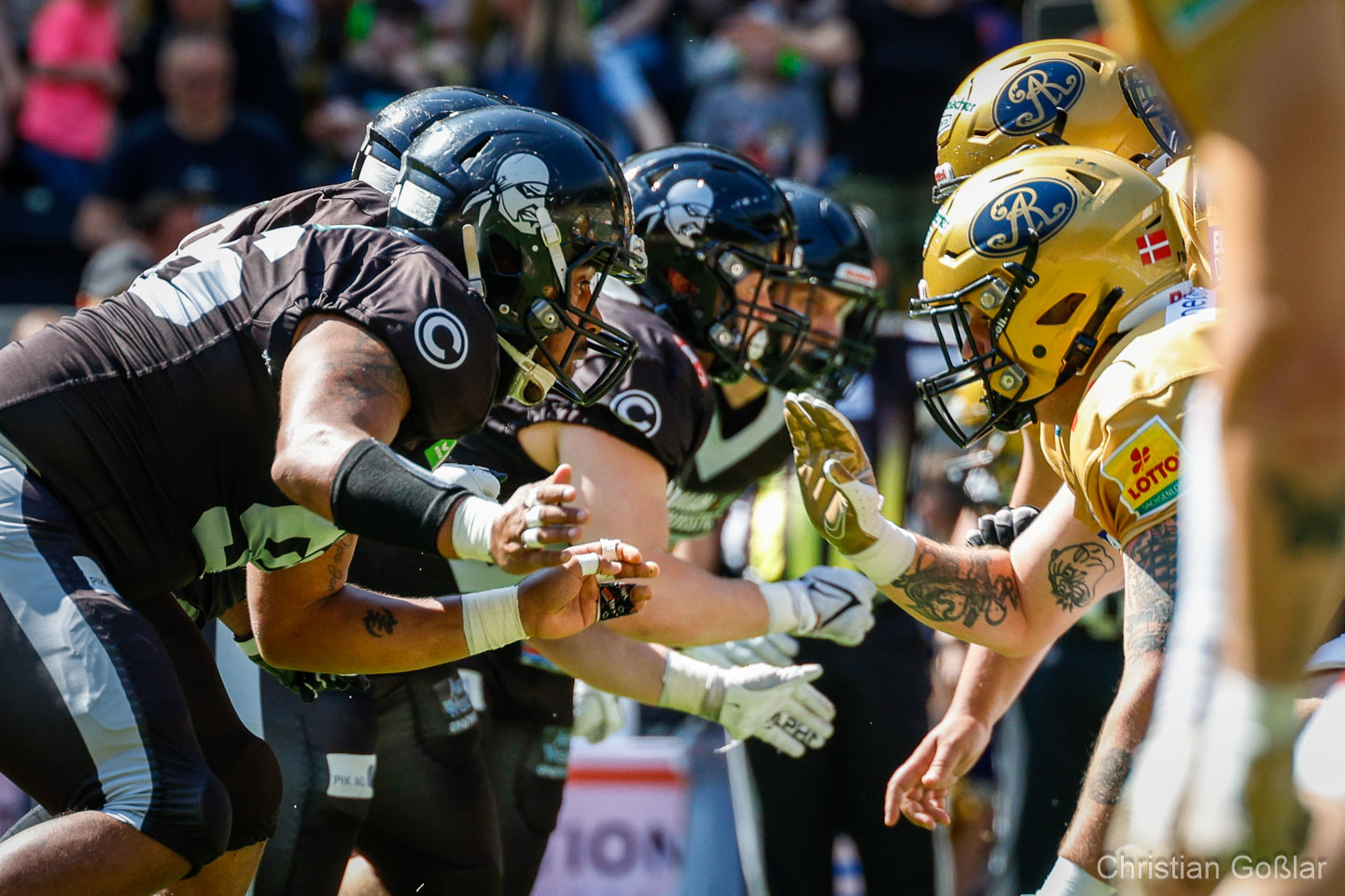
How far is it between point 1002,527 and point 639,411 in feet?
3.29

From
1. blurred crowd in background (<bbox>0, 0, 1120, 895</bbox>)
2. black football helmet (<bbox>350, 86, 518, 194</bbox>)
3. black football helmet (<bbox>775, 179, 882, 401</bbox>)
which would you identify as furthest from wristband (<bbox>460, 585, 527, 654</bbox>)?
blurred crowd in background (<bbox>0, 0, 1120, 895</bbox>)

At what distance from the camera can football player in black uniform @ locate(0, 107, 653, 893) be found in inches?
112

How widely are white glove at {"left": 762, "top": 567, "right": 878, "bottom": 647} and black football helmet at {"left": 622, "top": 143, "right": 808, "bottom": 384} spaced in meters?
0.73

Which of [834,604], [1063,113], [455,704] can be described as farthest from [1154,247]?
Answer: [455,704]

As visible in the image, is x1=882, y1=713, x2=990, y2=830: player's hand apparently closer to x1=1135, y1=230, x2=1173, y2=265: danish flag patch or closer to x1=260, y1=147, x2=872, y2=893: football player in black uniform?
x1=260, y1=147, x2=872, y2=893: football player in black uniform

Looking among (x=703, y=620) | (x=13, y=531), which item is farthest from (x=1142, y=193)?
(x=13, y=531)

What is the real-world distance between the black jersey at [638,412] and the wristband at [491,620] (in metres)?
0.96

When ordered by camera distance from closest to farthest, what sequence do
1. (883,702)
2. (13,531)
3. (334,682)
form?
(13,531)
(334,682)
(883,702)

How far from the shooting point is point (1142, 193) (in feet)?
12.6

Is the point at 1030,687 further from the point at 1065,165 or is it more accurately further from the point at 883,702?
the point at 1065,165

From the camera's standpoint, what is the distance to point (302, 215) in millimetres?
3559

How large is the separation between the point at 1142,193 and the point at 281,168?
20.8ft

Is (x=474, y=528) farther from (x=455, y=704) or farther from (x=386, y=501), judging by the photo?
(x=455, y=704)

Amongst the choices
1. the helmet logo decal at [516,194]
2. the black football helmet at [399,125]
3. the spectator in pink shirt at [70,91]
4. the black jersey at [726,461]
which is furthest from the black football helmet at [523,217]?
the spectator in pink shirt at [70,91]
